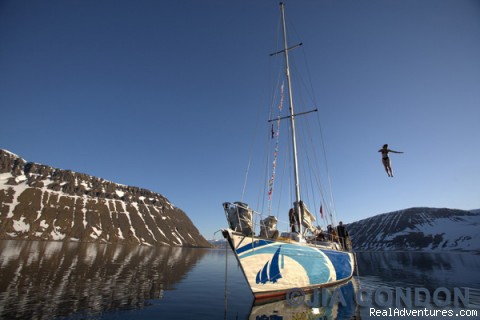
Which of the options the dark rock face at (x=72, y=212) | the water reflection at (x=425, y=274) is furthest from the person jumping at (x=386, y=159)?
the dark rock face at (x=72, y=212)

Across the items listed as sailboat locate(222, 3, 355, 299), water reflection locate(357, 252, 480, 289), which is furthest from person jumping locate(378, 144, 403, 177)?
water reflection locate(357, 252, 480, 289)

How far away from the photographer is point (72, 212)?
14625 centimetres

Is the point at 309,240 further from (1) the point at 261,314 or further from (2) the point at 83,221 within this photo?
(2) the point at 83,221

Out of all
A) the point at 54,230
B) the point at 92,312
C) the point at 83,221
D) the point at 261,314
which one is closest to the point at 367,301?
the point at 261,314

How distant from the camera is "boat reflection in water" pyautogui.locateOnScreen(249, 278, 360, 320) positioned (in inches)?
478

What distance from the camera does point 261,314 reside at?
12453 millimetres

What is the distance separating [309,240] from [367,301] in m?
5.43

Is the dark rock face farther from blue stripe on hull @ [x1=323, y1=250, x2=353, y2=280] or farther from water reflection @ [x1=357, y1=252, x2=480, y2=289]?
blue stripe on hull @ [x1=323, y1=250, x2=353, y2=280]

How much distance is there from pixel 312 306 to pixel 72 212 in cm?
17389

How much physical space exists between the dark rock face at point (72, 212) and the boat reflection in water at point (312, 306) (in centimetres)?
13876

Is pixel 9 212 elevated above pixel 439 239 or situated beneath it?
elevated above

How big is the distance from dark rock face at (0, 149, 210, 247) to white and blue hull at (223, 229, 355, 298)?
452ft

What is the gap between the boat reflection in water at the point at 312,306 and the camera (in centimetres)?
1214

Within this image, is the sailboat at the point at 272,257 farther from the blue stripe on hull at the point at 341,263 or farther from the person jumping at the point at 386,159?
the person jumping at the point at 386,159
